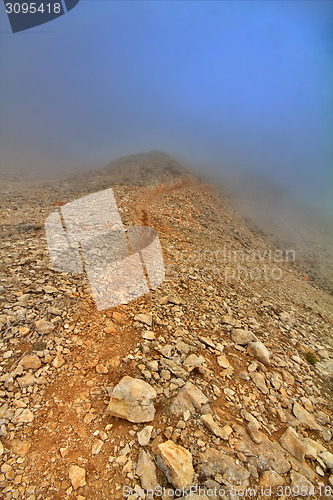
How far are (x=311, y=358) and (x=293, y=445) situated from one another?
8.90 feet

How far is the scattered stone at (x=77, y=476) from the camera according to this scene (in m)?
2.62

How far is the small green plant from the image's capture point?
559 centimetres

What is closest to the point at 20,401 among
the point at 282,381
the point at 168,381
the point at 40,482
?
the point at 40,482

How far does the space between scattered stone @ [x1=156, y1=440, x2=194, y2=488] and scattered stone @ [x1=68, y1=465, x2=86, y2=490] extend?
886 millimetres

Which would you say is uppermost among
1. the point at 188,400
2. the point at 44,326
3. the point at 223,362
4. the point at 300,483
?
the point at 44,326

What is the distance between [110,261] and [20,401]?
396 centimetres

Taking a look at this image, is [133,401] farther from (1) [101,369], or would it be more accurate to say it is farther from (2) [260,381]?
(2) [260,381]

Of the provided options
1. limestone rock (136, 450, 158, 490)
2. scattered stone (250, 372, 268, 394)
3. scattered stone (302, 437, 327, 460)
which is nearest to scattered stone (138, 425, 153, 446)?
limestone rock (136, 450, 158, 490)

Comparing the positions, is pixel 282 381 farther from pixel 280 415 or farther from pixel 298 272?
pixel 298 272

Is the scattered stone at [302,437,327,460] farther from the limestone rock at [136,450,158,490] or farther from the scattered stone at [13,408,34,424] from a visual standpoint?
the scattered stone at [13,408,34,424]

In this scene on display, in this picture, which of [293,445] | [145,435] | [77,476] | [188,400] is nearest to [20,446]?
[77,476]

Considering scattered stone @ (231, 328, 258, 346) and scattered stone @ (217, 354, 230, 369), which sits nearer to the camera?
scattered stone @ (217, 354, 230, 369)

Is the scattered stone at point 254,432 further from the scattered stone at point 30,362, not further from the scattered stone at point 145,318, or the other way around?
the scattered stone at point 30,362

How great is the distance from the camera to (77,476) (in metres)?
2.68
